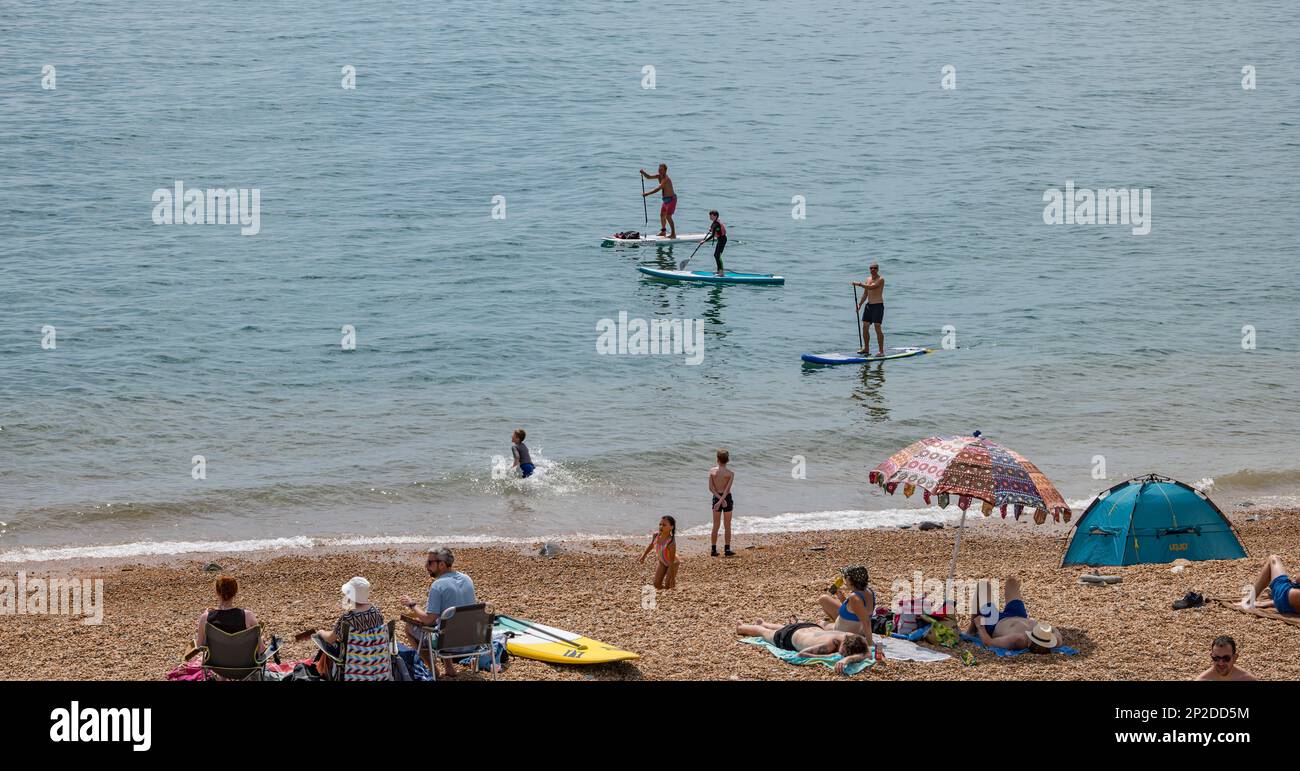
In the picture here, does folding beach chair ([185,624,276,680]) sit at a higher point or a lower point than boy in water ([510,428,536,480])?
lower

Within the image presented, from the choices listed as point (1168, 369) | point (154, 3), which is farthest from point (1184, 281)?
point (154, 3)

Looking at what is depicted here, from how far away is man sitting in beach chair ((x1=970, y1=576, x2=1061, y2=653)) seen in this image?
Result: 11438 millimetres

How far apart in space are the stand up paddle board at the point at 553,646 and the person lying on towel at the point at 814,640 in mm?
1279

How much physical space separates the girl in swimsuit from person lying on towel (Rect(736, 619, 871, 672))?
2.42m

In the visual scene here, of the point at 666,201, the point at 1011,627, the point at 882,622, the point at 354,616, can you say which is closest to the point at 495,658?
the point at 354,616

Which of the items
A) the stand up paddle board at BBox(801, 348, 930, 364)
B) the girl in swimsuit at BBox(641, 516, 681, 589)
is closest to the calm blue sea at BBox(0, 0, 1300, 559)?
the stand up paddle board at BBox(801, 348, 930, 364)

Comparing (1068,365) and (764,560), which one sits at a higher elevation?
(1068,365)

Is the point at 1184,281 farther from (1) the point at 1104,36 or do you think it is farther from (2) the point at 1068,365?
(1) the point at 1104,36

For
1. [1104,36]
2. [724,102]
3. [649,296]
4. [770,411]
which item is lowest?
[770,411]

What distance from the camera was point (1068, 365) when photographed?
26.4 meters

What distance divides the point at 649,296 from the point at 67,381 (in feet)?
41.1

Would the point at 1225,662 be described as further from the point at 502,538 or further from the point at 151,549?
the point at 151,549

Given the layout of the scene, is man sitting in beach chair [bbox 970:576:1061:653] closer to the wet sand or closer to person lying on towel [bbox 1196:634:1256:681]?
the wet sand
